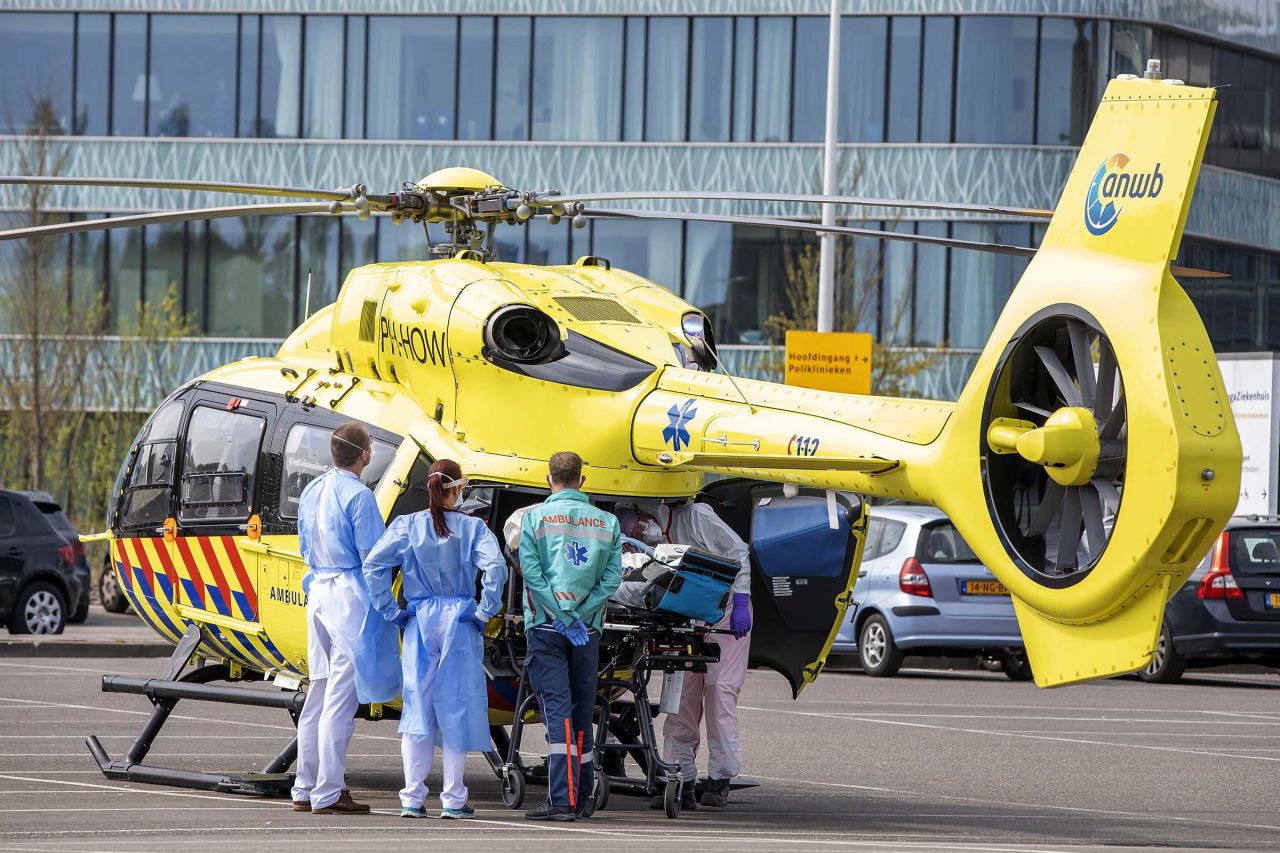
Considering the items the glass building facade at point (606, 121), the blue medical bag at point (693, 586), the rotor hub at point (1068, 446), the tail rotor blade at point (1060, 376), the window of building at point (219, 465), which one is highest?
the glass building facade at point (606, 121)

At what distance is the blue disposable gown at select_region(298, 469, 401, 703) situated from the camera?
10.8 m

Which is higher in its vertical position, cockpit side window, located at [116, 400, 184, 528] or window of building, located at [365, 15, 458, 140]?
window of building, located at [365, 15, 458, 140]

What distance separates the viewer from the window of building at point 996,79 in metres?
36.5

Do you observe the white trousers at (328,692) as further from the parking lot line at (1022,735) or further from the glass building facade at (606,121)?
the glass building facade at (606,121)

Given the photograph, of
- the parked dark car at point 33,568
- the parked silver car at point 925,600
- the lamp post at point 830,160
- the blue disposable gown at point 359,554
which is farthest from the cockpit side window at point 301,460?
the lamp post at point 830,160

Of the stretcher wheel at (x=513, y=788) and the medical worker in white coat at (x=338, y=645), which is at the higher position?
the medical worker in white coat at (x=338, y=645)

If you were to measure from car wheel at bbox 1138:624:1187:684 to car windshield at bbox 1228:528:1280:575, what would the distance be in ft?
3.24

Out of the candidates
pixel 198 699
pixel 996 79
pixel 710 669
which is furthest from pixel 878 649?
pixel 996 79

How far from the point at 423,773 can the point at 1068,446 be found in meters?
4.02

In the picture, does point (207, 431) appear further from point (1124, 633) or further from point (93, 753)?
point (1124, 633)

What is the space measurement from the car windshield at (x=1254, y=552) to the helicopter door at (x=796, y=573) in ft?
30.2

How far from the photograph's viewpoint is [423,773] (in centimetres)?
1064

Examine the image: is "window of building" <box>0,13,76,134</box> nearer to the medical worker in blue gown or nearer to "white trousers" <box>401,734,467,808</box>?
the medical worker in blue gown

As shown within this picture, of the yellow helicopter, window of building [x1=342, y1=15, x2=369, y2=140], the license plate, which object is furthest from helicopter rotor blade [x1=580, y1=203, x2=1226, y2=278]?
window of building [x1=342, y1=15, x2=369, y2=140]
